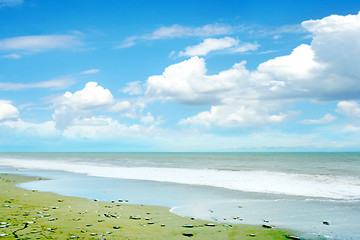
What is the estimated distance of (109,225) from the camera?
31.0 feet

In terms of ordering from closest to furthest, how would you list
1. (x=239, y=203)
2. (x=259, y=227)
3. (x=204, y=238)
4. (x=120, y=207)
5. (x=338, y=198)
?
(x=204, y=238) < (x=259, y=227) < (x=120, y=207) < (x=239, y=203) < (x=338, y=198)

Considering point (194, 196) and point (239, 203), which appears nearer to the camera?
point (239, 203)

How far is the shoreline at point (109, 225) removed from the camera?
8.37 meters

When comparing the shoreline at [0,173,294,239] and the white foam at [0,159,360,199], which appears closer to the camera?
the shoreline at [0,173,294,239]

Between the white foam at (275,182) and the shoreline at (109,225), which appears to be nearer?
the shoreline at (109,225)

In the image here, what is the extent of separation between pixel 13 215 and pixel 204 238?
23.5ft

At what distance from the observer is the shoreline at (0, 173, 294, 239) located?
837cm

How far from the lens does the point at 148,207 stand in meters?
13.4

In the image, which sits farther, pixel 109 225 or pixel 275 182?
pixel 275 182

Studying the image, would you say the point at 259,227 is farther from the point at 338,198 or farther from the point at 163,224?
the point at 338,198

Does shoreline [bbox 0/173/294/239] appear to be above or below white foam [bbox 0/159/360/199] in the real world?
above

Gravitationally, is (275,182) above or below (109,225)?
below

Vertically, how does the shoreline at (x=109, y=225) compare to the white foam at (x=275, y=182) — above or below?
above

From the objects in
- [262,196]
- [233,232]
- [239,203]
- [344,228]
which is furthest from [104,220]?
[262,196]
